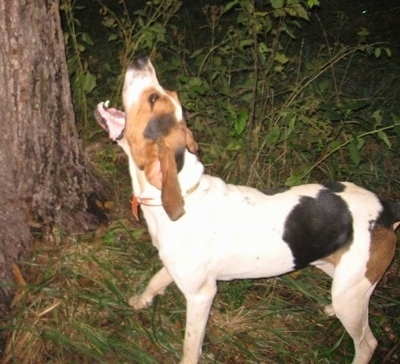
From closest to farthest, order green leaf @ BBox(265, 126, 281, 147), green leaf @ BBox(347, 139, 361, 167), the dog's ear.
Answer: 1. the dog's ear
2. green leaf @ BBox(347, 139, 361, 167)
3. green leaf @ BBox(265, 126, 281, 147)

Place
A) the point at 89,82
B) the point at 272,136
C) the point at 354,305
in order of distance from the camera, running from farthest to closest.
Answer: the point at 272,136, the point at 89,82, the point at 354,305

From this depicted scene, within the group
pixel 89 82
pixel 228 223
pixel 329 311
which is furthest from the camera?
pixel 89 82

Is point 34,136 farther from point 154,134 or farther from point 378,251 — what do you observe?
point 378,251

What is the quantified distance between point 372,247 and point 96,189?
2.46 meters

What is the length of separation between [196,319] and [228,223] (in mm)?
752

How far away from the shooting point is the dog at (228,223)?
3219 millimetres

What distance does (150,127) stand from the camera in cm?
316

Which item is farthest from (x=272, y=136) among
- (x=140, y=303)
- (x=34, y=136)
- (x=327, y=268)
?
(x=34, y=136)

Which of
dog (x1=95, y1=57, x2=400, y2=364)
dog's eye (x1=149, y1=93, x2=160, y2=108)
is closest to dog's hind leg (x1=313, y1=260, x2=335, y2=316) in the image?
dog (x1=95, y1=57, x2=400, y2=364)

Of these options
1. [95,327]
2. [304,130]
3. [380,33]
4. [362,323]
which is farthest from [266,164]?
[380,33]

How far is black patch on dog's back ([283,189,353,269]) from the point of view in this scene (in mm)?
3387

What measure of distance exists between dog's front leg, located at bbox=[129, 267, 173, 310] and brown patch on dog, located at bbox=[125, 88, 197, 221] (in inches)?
43.3

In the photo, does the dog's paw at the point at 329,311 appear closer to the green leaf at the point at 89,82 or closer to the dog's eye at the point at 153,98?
the dog's eye at the point at 153,98

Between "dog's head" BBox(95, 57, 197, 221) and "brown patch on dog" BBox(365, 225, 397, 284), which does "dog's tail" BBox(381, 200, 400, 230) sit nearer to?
"brown patch on dog" BBox(365, 225, 397, 284)
